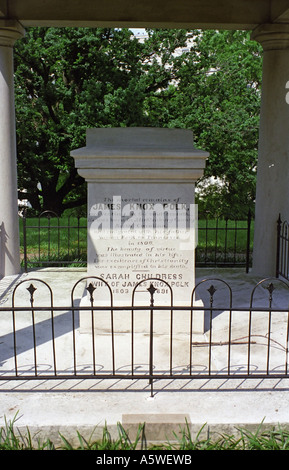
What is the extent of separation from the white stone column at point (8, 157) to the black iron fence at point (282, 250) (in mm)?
4190

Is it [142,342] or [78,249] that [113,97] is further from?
[142,342]

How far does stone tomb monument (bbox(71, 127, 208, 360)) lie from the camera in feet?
17.1

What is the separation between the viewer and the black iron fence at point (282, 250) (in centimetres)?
770

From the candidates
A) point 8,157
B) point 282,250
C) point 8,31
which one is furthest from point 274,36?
point 8,157

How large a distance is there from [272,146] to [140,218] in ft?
11.5

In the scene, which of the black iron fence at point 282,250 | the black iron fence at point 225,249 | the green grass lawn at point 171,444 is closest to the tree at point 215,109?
the black iron fence at point 225,249

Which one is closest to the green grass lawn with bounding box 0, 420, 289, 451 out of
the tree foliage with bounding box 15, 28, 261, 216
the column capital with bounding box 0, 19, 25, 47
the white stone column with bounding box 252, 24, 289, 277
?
the white stone column with bounding box 252, 24, 289, 277

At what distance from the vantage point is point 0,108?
7.54m

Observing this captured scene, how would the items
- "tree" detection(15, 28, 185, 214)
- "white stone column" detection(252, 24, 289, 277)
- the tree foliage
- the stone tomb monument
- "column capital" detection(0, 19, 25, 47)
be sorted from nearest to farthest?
the stone tomb monument, "column capital" detection(0, 19, 25, 47), "white stone column" detection(252, 24, 289, 277), "tree" detection(15, 28, 185, 214), the tree foliage

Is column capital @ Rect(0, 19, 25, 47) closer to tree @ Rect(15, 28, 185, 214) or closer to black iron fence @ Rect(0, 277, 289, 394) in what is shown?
black iron fence @ Rect(0, 277, 289, 394)
